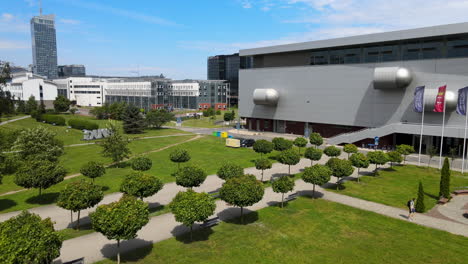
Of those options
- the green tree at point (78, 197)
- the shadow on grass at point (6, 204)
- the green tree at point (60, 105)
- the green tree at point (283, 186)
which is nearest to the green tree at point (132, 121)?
the green tree at point (60, 105)

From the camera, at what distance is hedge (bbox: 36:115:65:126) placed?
8062 cm

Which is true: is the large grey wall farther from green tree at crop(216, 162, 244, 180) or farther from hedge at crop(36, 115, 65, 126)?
hedge at crop(36, 115, 65, 126)

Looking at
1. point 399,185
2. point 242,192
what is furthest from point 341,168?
point 242,192

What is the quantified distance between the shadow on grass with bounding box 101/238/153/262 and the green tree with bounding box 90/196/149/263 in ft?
3.52

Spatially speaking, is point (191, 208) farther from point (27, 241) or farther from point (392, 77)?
point (392, 77)

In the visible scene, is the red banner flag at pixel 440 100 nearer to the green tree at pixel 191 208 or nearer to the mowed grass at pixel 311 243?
the mowed grass at pixel 311 243

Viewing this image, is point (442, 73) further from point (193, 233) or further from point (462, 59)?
point (193, 233)

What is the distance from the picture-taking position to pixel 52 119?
8212 centimetres

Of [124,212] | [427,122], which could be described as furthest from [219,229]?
[427,122]

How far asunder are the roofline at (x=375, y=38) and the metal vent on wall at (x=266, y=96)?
983 cm

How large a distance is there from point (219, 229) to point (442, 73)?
46774 millimetres

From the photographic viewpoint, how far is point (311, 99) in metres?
65.2

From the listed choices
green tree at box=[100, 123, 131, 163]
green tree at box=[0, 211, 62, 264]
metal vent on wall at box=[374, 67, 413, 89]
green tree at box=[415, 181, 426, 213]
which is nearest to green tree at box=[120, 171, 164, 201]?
green tree at box=[0, 211, 62, 264]

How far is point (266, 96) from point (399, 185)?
40620 millimetres
